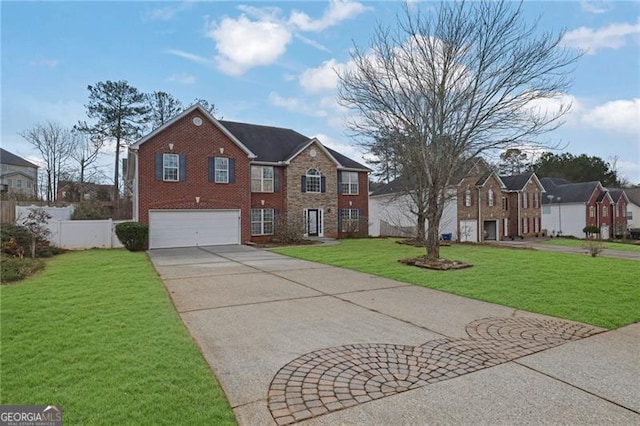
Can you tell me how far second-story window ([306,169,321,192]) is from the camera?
23.5 metres

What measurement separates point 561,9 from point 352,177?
1646 cm

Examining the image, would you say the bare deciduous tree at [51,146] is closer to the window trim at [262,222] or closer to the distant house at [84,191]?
the distant house at [84,191]

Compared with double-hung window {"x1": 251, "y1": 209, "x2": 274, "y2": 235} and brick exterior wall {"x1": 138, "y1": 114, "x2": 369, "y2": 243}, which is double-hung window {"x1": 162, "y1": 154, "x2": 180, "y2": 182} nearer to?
brick exterior wall {"x1": 138, "y1": 114, "x2": 369, "y2": 243}

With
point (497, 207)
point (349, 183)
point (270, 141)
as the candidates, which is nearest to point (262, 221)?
point (270, 141)

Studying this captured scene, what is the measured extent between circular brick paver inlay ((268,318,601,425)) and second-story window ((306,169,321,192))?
18575 millimetres

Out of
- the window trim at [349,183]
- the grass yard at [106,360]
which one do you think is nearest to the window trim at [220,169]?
the window trim at [349,183]

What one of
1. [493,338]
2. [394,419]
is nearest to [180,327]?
[394,419]

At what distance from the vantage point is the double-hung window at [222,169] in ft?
66.0

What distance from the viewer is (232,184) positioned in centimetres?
2050

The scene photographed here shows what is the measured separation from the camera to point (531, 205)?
38.1 meters

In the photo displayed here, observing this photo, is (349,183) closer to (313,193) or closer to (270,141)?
(313,193)

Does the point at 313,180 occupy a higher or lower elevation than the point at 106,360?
higher

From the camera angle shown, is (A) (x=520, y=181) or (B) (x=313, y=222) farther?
(A) (x=520, y=181)

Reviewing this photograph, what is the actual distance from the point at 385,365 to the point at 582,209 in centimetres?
4732
